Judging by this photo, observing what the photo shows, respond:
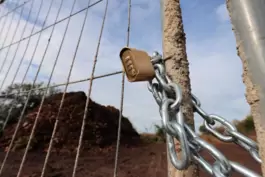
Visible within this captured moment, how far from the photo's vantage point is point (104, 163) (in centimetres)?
329

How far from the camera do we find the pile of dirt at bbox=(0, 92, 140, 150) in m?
4.57

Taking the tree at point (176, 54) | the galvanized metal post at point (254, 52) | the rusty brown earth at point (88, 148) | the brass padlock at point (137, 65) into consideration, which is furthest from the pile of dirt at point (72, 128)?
the galvanized metal post at point (254, 52)

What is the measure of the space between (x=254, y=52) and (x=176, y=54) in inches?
13.9

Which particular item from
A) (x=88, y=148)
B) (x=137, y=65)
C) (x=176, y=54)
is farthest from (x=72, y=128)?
(x=137, y=65)

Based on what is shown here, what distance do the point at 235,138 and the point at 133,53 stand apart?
228 mm

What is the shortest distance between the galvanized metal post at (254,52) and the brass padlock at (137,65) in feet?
0.54

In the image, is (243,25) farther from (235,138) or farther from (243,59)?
(235,138)

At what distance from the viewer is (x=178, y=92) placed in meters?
0.35

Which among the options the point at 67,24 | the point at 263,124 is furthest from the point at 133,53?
the point at 67,24

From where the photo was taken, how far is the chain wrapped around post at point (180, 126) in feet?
0.91

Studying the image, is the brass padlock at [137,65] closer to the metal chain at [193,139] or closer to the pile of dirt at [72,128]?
the metal chain at [193,139]

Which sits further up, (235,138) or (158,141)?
(158,141)

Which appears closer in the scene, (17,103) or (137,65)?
(137,65)

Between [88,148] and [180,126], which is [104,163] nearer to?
[88,148]
